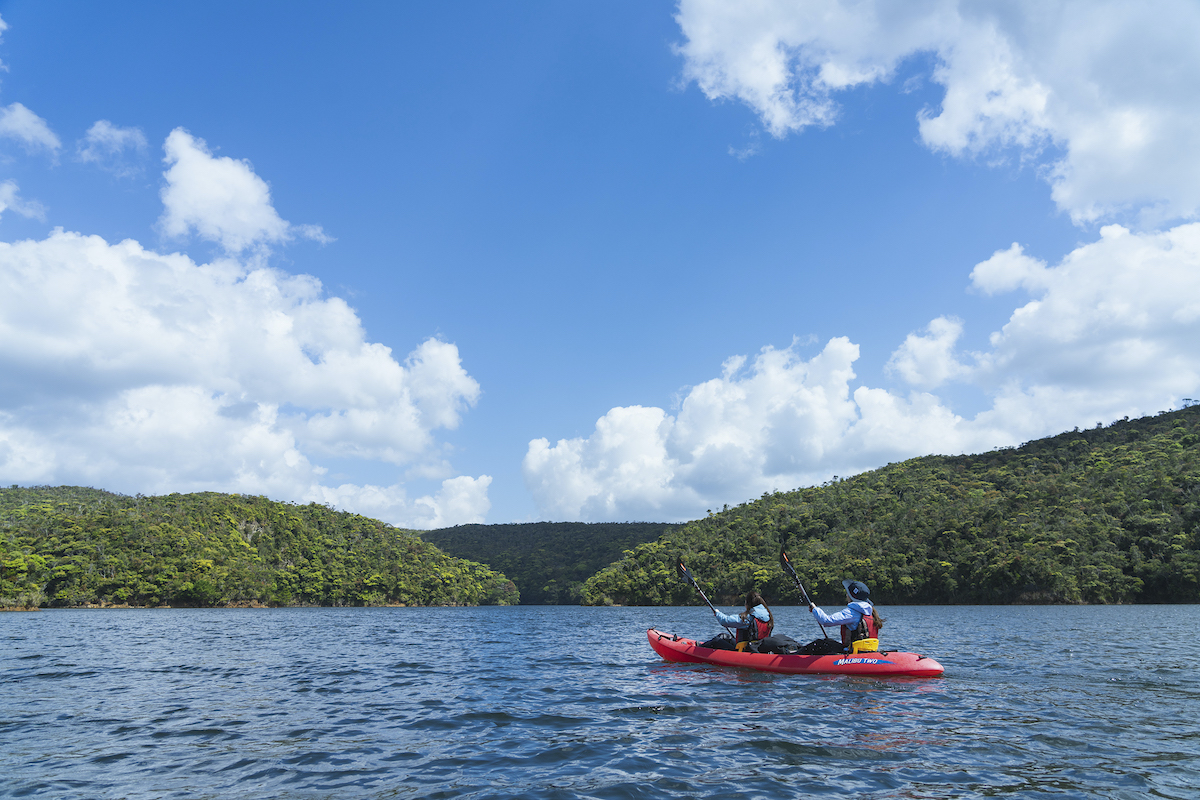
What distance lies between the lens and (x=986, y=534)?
3787 inches

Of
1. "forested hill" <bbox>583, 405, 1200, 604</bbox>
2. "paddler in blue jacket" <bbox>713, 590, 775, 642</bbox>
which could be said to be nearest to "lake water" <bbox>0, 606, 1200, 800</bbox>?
"paddler in blue jacket" <bbox>713, 590, 775, 642</bbox>

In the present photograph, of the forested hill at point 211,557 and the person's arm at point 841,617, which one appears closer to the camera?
the person's arm at point 841,617

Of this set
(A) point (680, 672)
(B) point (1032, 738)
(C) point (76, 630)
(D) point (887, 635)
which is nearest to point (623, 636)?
(D) point (887, 635)

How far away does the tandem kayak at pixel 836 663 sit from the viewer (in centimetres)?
1822

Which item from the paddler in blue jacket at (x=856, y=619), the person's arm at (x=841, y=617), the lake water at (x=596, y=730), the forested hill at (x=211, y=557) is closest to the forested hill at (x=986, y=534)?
the forested hill at (x=211, y=557)

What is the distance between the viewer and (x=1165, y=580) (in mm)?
78125

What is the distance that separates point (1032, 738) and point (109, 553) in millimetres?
123701

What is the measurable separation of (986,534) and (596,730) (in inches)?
4037

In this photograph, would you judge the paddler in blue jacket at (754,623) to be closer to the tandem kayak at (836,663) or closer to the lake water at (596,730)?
the tandem kayak at (836,663)

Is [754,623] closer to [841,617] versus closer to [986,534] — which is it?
[841,617]

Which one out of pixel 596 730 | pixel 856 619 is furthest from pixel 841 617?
pixel 596 730

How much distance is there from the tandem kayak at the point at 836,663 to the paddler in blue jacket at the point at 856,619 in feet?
2.00

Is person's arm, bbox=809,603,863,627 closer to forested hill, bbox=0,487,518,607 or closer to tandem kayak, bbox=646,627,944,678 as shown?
tandem kayak, bbox=646,627,944,678

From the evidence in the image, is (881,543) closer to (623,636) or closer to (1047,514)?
(1047,514)
